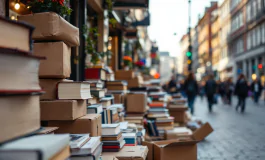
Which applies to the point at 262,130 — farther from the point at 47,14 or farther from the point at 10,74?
the point at 10,74

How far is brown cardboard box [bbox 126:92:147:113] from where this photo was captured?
7875 mm

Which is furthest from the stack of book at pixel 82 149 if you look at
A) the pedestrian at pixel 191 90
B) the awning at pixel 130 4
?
the pedestrian at pixel 191 90

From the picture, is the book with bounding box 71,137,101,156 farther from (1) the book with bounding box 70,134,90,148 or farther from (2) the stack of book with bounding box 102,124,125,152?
(2) the stack of book with bounding box 102,124,125,152

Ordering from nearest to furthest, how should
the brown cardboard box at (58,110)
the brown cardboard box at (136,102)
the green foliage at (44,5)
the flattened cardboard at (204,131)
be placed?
the brown cardboard box at (58,110) → the green foliage at (44,5) → the flattened cardboard at (204,131) → the brown cardboard box at (136,102)

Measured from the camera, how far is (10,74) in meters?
2.46

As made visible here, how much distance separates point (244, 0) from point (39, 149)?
159ft

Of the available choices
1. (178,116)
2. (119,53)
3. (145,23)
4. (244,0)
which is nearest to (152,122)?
(178,116)

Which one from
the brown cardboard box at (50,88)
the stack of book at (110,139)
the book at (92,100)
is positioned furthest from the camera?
the book at (92,100)

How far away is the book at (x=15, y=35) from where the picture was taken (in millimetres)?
2486

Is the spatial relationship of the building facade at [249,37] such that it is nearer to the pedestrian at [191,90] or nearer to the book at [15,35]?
the pedestrian at [191,90]

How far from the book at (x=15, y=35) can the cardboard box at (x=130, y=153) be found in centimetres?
197

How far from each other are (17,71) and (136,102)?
550 centimetres

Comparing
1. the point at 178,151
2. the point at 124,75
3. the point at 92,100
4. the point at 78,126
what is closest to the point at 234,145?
the point at 178,151

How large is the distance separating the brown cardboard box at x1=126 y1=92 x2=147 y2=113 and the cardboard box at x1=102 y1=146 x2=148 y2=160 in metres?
3.21
